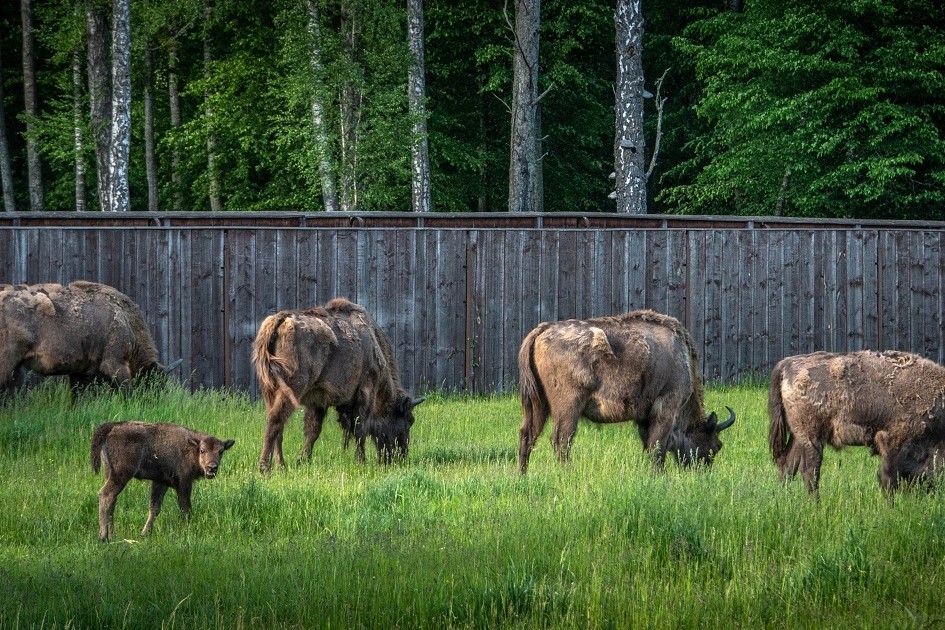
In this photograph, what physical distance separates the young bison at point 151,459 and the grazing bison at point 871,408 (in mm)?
4461

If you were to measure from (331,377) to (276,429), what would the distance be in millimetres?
864

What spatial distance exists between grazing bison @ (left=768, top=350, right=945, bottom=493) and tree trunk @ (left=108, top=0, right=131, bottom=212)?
16.9 meters

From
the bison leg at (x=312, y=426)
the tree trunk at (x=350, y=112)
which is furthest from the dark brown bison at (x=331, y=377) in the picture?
the tree trunk at (x=350, y=112)

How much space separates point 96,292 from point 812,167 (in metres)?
18.2

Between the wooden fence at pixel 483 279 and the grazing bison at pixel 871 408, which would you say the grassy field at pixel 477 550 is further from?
the wooden fence at pixel 483 279

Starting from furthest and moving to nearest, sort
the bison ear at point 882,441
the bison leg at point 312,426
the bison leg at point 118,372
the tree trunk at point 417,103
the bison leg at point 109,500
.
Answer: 1. the tree trunk at point 417,103
2. the bison leg at point 118,372
3. the bison leg at point 312,426
4. the bison ear at point 882,441
5. the bison leg at point 109,500

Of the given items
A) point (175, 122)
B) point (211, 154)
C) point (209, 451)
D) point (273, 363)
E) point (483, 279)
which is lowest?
point (209, 451)

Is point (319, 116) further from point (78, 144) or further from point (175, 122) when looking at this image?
point (175, 122)

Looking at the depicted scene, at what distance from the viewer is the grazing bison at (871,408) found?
29.9ft

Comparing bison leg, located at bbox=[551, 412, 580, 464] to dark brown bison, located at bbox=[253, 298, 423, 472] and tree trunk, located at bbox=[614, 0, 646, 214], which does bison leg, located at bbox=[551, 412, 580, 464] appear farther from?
tree trunk, located at bbox=[614, 0, 646, 214]

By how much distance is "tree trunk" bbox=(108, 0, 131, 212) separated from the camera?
22.8m

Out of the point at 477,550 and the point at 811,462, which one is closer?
the point at 477,550

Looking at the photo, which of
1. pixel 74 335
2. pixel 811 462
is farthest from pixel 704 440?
pixel 74 335

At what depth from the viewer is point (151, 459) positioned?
8180 millimetres
